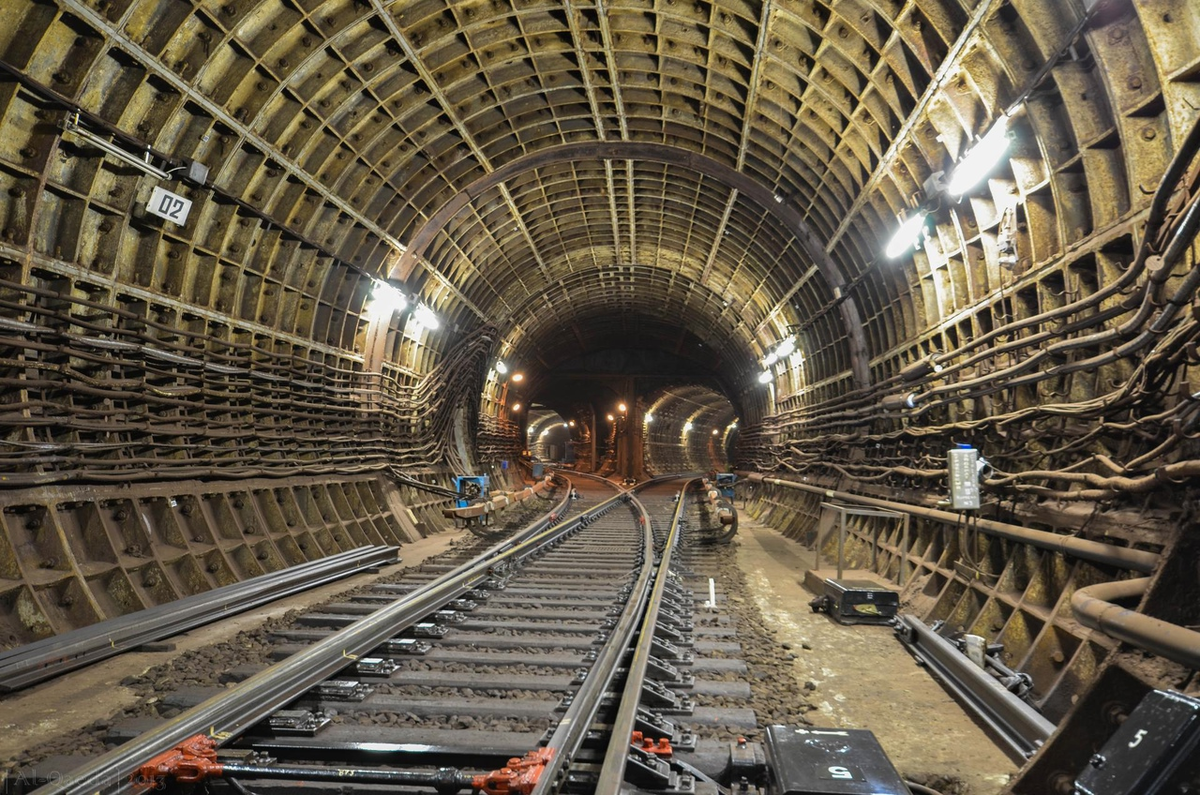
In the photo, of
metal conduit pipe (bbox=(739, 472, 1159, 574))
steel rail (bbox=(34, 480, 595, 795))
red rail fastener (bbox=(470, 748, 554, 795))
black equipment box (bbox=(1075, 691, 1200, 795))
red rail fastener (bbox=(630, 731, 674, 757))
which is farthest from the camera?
metal conduit pipe (bbox=(739, 472, 1159, 574))

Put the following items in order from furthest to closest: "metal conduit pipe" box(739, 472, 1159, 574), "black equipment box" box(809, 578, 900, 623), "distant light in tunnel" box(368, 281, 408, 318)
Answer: "distant light in tunnel" box(368, 281, 408, 318) < "black equipment box" box(809, 578, 900, 623) < "metal conduit pipe" box(739, 472, 1159, 574)

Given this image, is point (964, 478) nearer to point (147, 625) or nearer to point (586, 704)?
point (586, 704)

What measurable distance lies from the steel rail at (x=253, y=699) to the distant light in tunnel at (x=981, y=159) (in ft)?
23.1

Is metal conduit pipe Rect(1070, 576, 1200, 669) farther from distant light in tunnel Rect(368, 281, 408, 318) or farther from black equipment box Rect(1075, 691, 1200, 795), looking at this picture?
distant light in tunnel Rect(368, 281, 408, 318)

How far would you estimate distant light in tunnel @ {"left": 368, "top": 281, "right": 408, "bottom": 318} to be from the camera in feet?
44.2

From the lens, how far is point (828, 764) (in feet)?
10.0

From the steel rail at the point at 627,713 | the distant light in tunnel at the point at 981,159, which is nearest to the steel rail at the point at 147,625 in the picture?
the steel rail at the point at 627,713

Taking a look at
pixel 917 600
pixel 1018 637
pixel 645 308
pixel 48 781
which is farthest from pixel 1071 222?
pixel 645 308

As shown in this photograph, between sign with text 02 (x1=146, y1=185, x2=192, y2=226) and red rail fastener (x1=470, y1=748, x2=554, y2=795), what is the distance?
25.7 ft

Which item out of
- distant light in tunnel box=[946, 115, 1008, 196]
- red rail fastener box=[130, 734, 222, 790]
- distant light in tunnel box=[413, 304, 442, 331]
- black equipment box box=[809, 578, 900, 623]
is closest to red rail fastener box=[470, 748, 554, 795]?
red rail fastener box=[130, 734, 222, 790]

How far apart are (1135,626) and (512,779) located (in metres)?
2.88

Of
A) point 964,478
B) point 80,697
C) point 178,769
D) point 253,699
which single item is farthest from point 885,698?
point 80,697

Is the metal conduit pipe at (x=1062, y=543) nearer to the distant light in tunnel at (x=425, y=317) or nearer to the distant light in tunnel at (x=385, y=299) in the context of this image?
the distant light in tunnel at (x=385, y=299)

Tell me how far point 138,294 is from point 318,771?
717 centimetres
